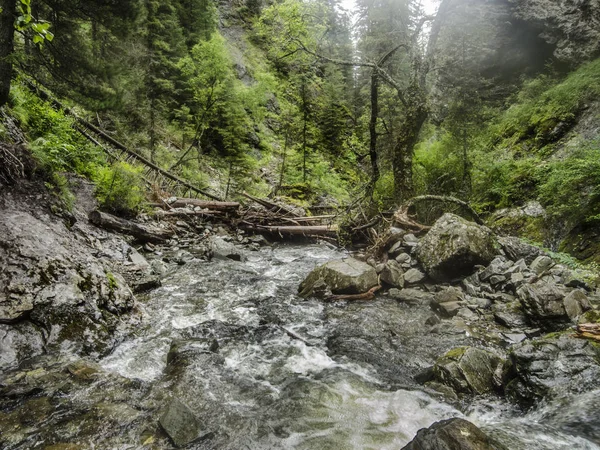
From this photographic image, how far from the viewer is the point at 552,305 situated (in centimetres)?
493

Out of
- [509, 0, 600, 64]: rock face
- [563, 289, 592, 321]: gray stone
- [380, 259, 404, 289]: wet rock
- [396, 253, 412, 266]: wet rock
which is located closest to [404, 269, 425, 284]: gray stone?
[380, 259, 404, 289]: wet rock

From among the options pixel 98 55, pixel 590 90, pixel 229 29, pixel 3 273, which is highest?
pixel 229 29

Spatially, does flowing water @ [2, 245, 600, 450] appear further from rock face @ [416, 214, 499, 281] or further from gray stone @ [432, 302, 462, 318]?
rock face @ [416, 214, 499, 281]

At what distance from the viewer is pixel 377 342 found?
17.6 feet

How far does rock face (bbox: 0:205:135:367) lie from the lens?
13.9 feet

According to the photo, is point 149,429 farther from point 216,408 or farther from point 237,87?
point 237,87

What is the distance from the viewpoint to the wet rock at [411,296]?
22.5 ft

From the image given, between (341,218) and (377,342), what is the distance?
750cm

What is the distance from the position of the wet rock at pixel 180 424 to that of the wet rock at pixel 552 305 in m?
5.17

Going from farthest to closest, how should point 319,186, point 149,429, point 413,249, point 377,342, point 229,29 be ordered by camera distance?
Result: point 229,29 < point 319,186 < point 413,249 < point 377,342 < point 149,429

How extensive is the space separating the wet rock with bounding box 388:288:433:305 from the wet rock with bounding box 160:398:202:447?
4980 mm

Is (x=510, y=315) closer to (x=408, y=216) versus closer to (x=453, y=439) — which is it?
(x=453, y=439)

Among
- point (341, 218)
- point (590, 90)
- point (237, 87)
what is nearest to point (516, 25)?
point (590, 90)

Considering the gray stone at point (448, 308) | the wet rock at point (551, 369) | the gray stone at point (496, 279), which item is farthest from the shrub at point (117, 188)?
the wet rock at point (551, 369)
